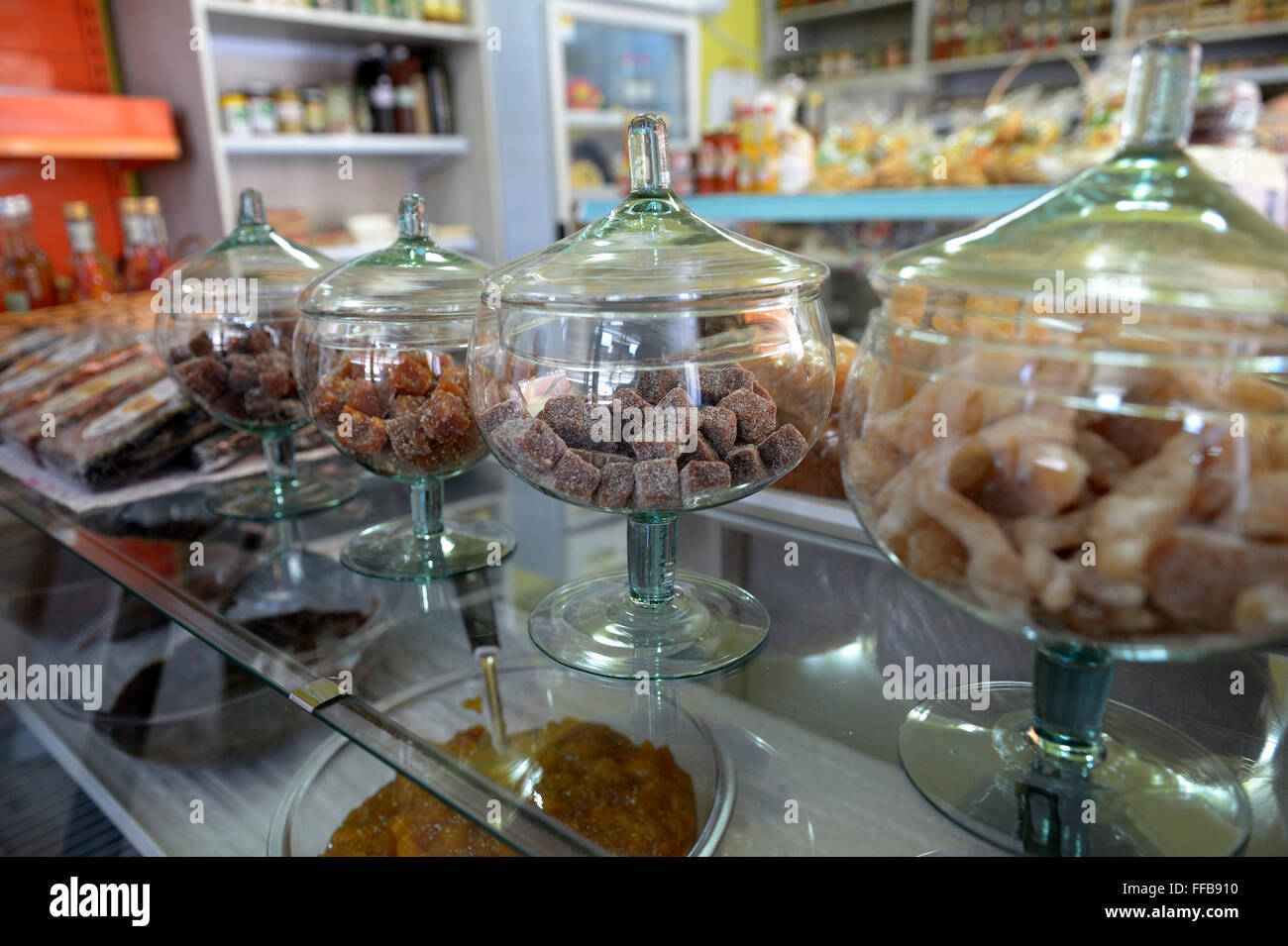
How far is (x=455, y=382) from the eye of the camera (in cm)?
76

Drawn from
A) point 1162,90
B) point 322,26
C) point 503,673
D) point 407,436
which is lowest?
point 503,673

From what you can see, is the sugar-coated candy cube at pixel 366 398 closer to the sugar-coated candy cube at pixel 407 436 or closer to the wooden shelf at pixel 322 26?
the sugar-coated candy cube at pixel 407 436

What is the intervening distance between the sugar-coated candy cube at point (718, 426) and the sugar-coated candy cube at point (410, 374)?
0.91 feet

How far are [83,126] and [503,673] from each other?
2335 millimetres

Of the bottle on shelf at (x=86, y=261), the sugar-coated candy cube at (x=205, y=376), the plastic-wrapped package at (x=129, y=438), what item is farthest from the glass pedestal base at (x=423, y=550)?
the bottle on shelf at (x=86, y=261)

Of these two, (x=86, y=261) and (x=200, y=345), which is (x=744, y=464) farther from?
(x=86, y=261)

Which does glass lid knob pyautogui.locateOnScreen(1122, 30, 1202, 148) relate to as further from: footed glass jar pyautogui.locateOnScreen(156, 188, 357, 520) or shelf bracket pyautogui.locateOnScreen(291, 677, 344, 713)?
footed glass jar pyautogui.locateOnScreen(156, 188, 357, 520)

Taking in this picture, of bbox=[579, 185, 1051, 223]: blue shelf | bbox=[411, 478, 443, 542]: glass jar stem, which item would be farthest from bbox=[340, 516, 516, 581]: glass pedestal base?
bbox=[579, 185, 1051, 223]: blue shelf

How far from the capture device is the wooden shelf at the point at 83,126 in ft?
7.11

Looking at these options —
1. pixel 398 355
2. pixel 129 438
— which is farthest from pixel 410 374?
pixel 129 438

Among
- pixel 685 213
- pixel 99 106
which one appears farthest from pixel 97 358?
pixel 99 106

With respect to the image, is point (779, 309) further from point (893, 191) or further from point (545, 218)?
point (545, 218)

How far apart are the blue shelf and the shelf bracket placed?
1.42 m

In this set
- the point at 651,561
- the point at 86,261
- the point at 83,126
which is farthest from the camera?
the point at 83,126
